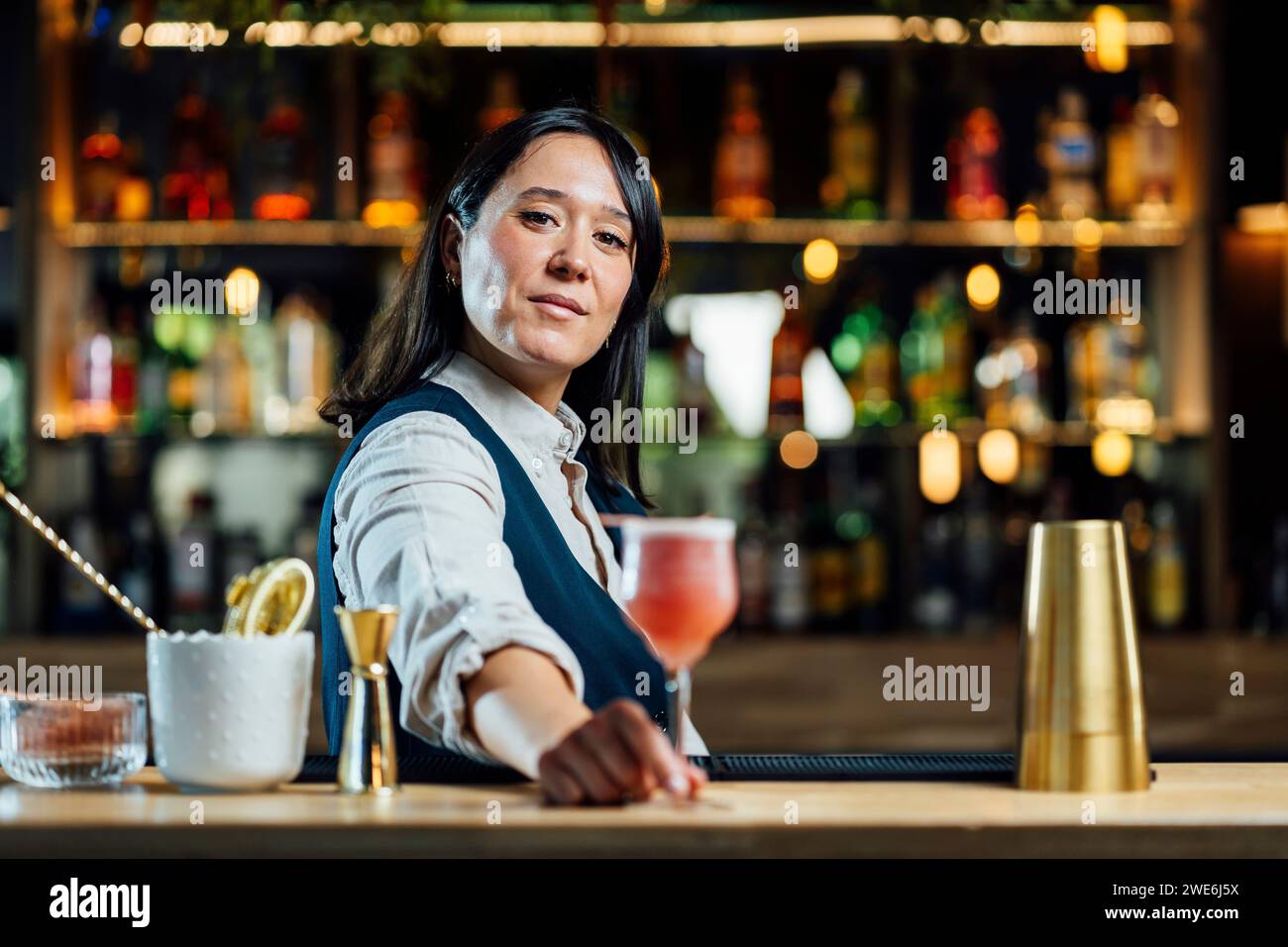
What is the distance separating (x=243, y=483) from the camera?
3242 mm

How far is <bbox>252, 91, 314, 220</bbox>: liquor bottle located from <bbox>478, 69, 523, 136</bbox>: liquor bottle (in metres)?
0.36

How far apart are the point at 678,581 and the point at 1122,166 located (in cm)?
247

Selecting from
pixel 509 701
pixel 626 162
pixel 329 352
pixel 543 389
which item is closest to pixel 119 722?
pixel 509 701

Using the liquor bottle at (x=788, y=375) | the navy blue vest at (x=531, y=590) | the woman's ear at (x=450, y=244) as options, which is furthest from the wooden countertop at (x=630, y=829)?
the liquor bottle at (x=788, y=375)

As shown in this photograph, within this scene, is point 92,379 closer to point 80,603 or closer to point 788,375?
point 80,603

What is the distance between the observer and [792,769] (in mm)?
1156

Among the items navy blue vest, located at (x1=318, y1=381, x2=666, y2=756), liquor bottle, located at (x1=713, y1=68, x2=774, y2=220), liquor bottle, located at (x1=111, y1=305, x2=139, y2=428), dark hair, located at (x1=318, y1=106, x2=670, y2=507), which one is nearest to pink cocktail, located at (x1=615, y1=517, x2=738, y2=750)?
navy blue vest, located at (x1=318, y1=381, x2=666, y2=756)

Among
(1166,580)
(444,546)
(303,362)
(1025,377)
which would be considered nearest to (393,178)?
(303,362)

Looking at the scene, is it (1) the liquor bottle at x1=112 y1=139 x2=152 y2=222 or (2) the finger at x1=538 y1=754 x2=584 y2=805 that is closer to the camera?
(2) the finger at x1=538 y1=754 x2=584 y2=805

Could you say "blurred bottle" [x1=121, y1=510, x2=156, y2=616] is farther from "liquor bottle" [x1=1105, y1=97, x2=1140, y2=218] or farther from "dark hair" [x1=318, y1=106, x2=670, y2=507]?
"liquor bottle" [x1=1105, y1=97, x2=1140, y2=218]

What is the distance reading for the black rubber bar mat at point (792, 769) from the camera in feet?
3.59

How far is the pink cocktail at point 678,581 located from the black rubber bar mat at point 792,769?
6.2 inches

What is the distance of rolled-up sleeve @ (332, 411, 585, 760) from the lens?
3.40 ft

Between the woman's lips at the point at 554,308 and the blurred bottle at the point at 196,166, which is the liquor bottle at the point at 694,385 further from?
the woman's lips at the point at 554,308
